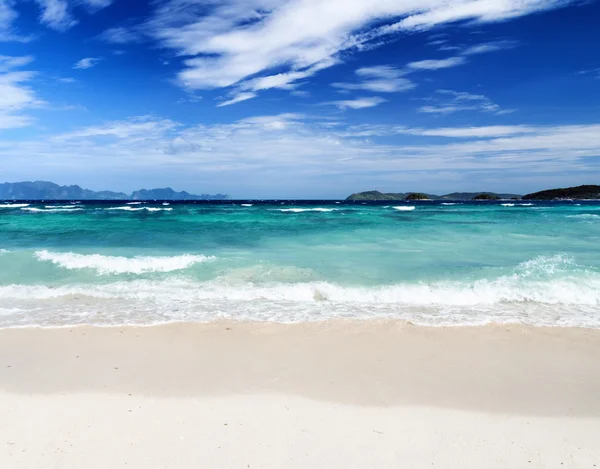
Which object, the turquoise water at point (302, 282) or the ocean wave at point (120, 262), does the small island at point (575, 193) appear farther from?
the ocean wave at point (120, 262)

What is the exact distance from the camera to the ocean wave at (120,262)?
35.5ft

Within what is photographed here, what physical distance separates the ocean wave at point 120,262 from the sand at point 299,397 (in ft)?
16.0

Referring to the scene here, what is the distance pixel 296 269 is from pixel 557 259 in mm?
7479

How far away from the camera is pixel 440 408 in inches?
151

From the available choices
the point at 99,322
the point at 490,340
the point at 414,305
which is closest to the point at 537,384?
the point at 490,340

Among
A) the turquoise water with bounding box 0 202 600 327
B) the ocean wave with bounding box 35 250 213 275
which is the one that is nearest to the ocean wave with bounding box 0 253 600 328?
the turquoise water with bounding box 0 202 600 327

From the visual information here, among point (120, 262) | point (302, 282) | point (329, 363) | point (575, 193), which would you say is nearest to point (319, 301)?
point (302, 282)

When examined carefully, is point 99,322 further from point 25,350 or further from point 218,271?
point 218,271

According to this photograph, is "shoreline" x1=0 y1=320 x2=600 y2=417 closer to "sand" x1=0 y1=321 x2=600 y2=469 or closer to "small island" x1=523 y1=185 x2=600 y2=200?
"sand" x1=0 y1=321 x2=600 y2=469

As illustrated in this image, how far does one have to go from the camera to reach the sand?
123 inches

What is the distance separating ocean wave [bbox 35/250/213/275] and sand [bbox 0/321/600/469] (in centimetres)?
487

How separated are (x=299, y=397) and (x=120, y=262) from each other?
29.5 feet

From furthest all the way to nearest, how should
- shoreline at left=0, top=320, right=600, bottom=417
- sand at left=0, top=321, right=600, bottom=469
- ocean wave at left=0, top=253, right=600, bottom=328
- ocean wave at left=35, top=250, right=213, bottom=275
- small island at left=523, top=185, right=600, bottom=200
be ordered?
small island at left=523, top=185, right=600, bottom=200
ocean wave at left=35, top=250, right=213, bottom=275
ocean wave at left=0, top=253, right=600, bottom=328
shoreline at left=0, top=320, right=600, bottom=417
sand at left=0, top=321, right=600, bottom=469

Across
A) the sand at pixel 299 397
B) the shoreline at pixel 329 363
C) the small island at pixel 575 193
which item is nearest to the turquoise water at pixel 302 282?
the shoreline at pixel 329 363
